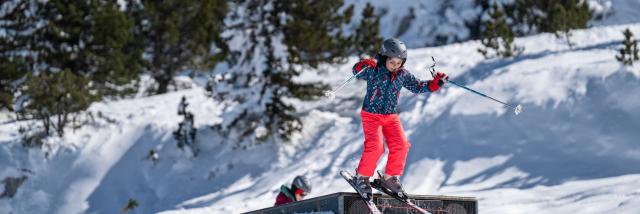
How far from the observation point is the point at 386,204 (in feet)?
24.7

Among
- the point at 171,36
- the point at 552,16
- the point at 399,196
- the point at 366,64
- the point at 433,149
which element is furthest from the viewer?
the point at 171,36

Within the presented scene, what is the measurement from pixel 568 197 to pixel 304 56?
7.77 metres

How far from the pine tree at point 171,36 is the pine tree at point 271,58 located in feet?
16.7

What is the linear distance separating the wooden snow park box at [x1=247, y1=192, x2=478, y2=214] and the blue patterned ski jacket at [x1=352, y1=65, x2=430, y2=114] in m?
0.78

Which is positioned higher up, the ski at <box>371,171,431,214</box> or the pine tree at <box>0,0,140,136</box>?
the pine tree at <box>0,0,140,136</box>

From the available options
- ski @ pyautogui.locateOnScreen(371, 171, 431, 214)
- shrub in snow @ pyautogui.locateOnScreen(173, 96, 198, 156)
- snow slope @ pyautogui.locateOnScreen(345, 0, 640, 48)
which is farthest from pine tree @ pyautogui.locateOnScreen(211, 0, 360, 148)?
snow slope @ pyautogui.locateOnScreen(345, 0, 640, 48)

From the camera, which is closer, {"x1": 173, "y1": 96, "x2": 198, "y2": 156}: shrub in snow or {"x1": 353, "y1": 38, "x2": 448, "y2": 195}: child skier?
{"x1": 353, "y1": 38, "x2": 448, "y2": 195}: child skier

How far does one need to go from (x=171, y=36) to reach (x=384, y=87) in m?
17.6

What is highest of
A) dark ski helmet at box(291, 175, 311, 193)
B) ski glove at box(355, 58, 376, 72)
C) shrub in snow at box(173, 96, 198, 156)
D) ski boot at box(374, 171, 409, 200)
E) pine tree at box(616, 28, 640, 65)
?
shrub in snow at box(173, 96, 198, 156)

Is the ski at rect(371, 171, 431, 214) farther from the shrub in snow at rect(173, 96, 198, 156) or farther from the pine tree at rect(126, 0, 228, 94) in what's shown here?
the pine tree at rect(126, 0, 228, 94)

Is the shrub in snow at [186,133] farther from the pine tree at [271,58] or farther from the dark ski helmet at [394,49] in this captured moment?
the dark ski helmet at [394,49]

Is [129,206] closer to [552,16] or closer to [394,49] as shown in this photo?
[552,16]

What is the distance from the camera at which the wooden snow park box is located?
7.26m

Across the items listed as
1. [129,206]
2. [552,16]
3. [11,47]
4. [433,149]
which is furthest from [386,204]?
[11,47]
